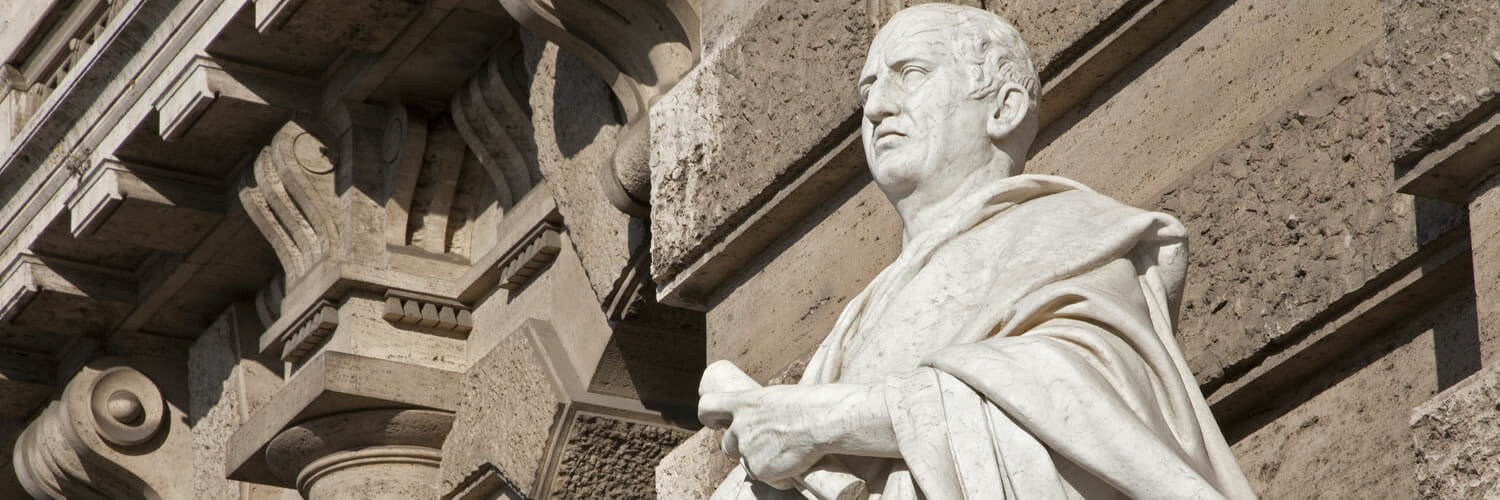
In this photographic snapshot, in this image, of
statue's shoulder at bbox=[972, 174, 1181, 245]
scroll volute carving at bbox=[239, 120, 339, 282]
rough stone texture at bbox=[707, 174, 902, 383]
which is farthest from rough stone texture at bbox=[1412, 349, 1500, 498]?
scroll volute carving at bbox=[239, 120, 339, 282]

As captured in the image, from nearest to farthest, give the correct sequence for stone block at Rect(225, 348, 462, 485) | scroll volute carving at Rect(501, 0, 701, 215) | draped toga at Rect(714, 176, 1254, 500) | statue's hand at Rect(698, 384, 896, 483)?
draped toga at Rect(714, 176, 1254, 500)
statue's hand at Rect(698, 384, 896, 483)
scroll volute carving at Rect(501, 0, 701, 215)
stone block at Rect(225, 348, 462, 485)

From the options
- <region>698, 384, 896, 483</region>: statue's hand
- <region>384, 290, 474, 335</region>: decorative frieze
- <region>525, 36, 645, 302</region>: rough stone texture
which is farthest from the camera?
<region>384, 290, 474, 335</region>: decorative frieze

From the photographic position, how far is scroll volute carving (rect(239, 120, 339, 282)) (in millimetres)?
7383

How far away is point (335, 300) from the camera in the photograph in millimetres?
7336

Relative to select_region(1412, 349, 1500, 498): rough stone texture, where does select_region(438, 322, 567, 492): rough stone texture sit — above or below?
above

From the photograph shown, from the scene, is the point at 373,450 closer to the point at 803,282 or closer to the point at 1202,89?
the point at 803,282

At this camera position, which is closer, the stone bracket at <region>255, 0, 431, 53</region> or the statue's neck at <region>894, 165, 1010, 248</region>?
the statue's neck at <region>894, 165, 1010, 248</region>

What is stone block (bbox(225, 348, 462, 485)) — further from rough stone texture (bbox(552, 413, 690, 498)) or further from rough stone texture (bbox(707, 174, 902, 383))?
rough stone texture (bbox(707, 174, 902, 383))

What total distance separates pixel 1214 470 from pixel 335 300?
4.58 meters

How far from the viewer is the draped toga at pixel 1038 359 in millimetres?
2955

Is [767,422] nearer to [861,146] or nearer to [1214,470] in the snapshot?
[1214,470]

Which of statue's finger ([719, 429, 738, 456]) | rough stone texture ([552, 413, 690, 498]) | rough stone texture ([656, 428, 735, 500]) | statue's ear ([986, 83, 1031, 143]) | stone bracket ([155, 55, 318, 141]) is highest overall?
stone bracket ([155, 55, 318, 141])

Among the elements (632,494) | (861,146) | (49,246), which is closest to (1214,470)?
(861,146)

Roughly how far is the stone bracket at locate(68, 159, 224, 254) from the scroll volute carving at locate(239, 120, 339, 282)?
1.07 feet
